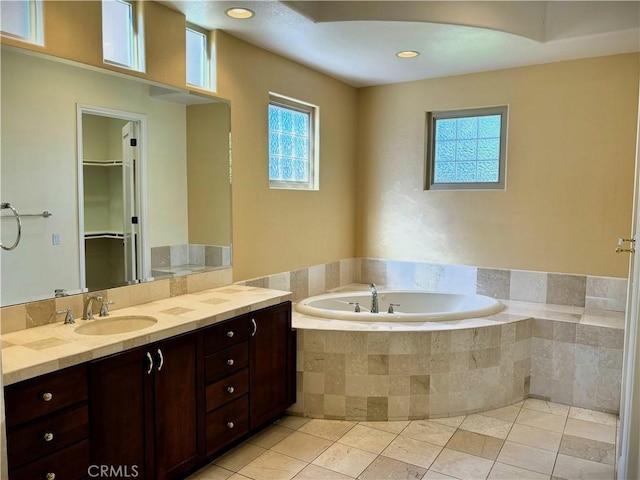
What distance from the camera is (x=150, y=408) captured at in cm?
209

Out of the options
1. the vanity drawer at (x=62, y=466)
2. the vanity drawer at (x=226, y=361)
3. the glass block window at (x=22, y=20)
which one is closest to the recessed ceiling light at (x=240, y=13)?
the glass block window at (x=22, y=20)

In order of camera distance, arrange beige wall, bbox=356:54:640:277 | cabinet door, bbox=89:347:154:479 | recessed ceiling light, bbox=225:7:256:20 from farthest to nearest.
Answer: beige wall, bbox=356:54:640:277
recessed ceiling light, bbox=225:7:256:20
cabinet door, bbox=89:347:154:479

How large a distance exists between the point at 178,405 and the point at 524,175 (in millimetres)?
3150

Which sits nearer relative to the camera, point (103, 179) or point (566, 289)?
point (103, 179)

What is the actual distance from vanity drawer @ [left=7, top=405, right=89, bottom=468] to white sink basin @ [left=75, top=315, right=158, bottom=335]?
0.51m

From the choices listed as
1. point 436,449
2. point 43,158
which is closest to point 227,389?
point 436,449

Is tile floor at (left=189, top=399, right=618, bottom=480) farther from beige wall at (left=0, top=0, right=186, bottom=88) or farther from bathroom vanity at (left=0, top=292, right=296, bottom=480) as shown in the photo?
beige wall at (left=0, top=0, right=186, bottom=88)

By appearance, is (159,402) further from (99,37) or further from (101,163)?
(99,37)

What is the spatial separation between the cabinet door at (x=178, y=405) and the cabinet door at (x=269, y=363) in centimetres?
42

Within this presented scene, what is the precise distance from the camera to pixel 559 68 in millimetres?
3736

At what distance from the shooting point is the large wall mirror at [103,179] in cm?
213

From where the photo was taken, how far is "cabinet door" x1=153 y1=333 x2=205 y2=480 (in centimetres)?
214

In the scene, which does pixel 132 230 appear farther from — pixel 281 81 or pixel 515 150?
pixel 515 150

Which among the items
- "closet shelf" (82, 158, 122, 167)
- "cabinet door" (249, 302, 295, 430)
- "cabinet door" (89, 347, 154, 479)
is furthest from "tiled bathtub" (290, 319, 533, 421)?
"closet shelf" (82, 158, 122, 167)
